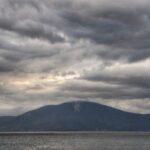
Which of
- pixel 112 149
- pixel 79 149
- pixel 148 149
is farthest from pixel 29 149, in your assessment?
pixel 148 149

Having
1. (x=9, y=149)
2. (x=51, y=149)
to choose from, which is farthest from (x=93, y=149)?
(x=9, y=149)

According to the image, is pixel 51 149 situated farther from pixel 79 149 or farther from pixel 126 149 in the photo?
pixel 126 149

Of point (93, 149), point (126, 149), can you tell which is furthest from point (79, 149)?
point (126, 149)

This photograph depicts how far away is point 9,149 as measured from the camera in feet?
606

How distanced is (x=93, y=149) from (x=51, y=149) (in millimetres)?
20913

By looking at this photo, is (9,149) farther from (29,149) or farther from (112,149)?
(112,149)

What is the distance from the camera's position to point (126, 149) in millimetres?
193375

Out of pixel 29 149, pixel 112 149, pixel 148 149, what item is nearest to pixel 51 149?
pixel 29 149

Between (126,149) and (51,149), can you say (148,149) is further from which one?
(51,149)

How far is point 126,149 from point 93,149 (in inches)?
Result: 690

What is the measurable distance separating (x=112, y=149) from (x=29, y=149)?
40.5m

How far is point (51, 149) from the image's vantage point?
631ft

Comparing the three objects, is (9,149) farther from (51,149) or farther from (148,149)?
(148,149)

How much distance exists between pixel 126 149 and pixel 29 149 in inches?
1876
